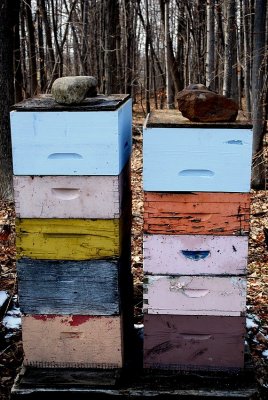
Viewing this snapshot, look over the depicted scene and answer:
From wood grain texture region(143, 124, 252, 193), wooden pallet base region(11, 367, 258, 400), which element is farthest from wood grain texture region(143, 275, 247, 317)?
wood grain texture region(143, 124, 252, 193)

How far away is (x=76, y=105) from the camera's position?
2.70m

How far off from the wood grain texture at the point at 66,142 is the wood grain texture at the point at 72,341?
0.79 meters

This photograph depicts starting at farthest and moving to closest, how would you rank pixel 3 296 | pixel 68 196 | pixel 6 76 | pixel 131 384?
pixel 6 76 → pixel 3 296 → pixel 131 384 → pixel 68 196

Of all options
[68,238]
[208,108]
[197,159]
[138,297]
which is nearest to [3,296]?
[138,297]

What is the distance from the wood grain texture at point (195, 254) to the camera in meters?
2.67

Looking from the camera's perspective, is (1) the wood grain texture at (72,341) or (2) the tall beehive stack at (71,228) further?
(1) the wood grain texture at (72,341)

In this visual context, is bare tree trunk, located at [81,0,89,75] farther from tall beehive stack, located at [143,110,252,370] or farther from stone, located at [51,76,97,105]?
tall beehive stack, located at [143,110,252,370]

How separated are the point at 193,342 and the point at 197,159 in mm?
971

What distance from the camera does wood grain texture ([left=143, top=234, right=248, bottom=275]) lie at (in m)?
2.67

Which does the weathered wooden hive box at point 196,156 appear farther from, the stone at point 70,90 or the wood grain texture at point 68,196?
the stone at point 70,90

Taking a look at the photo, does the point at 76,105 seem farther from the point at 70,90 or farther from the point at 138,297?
the point at 138,297

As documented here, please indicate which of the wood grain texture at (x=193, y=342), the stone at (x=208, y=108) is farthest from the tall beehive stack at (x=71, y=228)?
the stone at (x=208, y=108)

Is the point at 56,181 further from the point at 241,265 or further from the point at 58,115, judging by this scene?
the point at 241,265

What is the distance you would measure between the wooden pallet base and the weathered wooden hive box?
1.00 m
